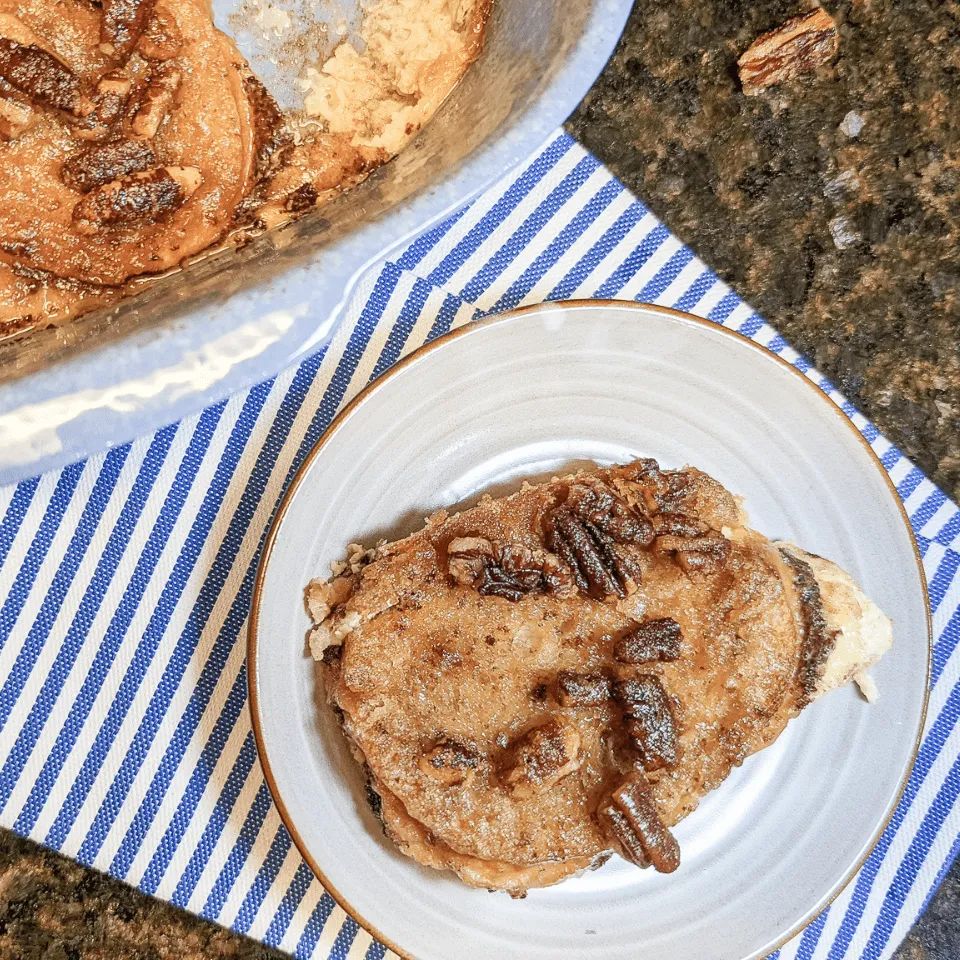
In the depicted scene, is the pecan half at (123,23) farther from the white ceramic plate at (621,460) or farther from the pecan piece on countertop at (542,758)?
the pecan piece on countertop at (542,758)

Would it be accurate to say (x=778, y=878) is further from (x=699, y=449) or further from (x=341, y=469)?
(x=341, y=469)


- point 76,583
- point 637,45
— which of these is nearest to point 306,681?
point 76,583

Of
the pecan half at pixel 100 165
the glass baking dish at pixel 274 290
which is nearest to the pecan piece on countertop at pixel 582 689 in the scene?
the glass baking dish at pixel 274 290

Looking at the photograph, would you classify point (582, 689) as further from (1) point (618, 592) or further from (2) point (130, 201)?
(2) point (130, 201)

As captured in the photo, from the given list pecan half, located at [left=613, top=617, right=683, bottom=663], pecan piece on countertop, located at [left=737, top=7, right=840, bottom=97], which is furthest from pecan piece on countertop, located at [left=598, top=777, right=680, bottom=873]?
pecan piece on countertop, located at [left=737, top=7, right=840, bottom=97]

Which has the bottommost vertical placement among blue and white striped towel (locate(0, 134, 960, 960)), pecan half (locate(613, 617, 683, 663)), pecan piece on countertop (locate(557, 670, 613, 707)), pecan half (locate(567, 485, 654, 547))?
blue and white striped towel (locate(0, 134, 960, 960))

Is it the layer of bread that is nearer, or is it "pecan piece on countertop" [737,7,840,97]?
the layer of bread

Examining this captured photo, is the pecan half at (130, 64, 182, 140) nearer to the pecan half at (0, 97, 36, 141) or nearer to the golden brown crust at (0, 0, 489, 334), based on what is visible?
the golden brown crust at (0, 0, 489, 334)
